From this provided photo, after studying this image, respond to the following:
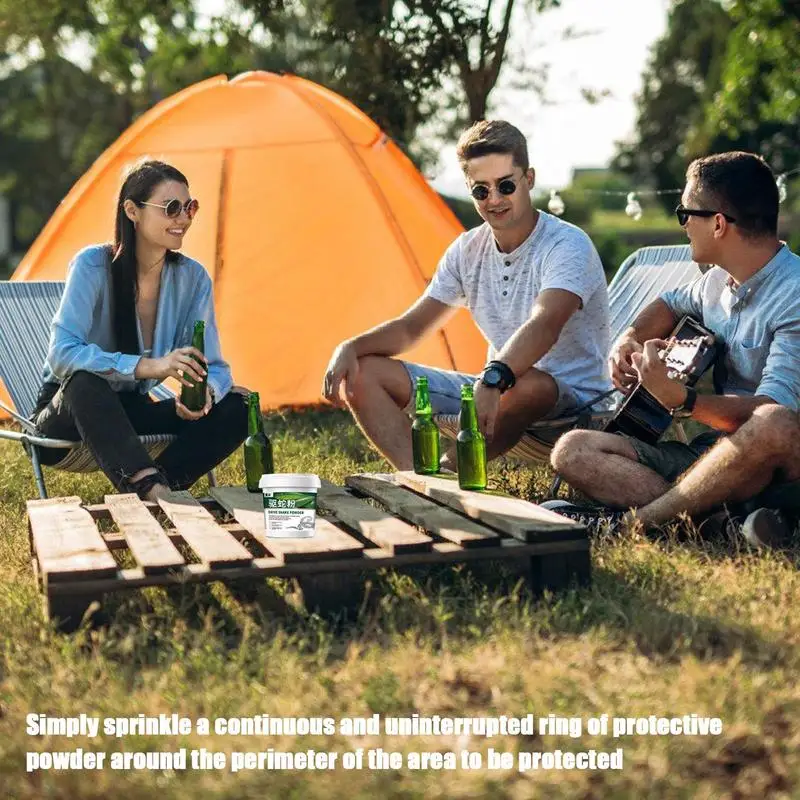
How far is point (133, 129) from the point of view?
788 cm

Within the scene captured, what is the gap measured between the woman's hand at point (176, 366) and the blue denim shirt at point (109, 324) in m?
0.05

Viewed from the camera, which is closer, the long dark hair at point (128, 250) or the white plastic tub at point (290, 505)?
the white plastic tub at point (290, 505)

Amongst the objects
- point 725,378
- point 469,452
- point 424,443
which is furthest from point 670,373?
point 424,443

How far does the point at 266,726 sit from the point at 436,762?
40cm

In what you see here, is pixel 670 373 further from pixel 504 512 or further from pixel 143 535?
pixel 143 535

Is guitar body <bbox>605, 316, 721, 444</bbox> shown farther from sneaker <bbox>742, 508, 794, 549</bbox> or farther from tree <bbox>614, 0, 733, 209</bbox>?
tree <bbox>614, 0, 733, 209</bbox>

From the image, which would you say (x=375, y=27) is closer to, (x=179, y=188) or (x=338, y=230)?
(x=338, y=230)

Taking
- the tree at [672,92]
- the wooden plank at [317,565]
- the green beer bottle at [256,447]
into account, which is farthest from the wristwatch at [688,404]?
the tree at [672,92]

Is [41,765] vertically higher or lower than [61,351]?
lower

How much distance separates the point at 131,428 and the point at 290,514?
1223 mm

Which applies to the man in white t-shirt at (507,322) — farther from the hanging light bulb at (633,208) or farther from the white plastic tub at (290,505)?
the hanging light bulb at (633,208)

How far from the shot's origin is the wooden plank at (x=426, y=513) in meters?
3.46

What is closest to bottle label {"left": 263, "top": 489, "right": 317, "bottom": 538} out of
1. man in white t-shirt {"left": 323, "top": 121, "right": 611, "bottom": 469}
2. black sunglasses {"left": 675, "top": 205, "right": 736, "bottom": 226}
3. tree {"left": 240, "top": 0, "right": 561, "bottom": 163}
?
man in white t-shirt {"left": 323, "top": 121, "right": 611, "bottom": 469}

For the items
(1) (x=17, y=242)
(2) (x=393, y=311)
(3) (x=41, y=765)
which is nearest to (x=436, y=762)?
(3) (x=41, y=765)
